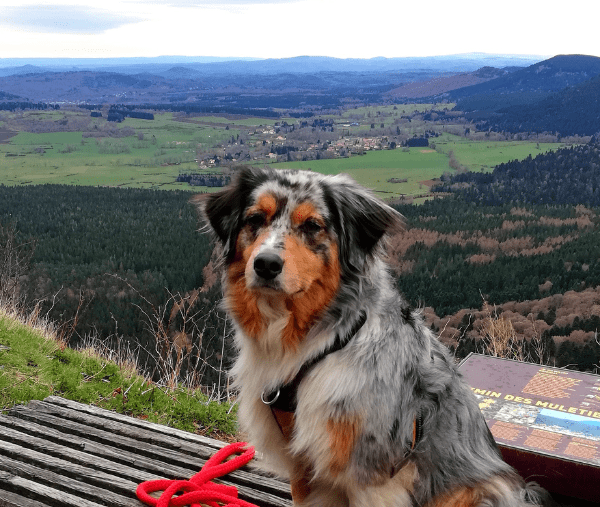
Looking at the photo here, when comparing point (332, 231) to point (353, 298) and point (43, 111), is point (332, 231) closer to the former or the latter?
point (353, 298)

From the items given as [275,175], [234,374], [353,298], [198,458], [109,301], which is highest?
[275,175]

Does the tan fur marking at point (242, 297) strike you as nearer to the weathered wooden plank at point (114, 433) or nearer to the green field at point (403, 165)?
the weathered wooden plank at point (114, 433)

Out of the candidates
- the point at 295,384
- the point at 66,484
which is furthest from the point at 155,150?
the point at 295,384

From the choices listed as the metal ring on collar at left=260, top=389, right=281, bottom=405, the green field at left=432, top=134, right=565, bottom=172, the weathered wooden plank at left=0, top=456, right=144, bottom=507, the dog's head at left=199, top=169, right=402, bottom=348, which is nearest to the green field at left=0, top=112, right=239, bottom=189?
the green field at left=432, top=134, right=565, bottom=172

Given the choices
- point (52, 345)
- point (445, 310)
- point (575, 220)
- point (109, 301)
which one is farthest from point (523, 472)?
point (575, 220)

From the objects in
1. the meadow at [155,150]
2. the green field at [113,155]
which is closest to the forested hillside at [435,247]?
the meadow at [155,150]

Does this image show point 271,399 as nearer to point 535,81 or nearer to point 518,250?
point 518,250
